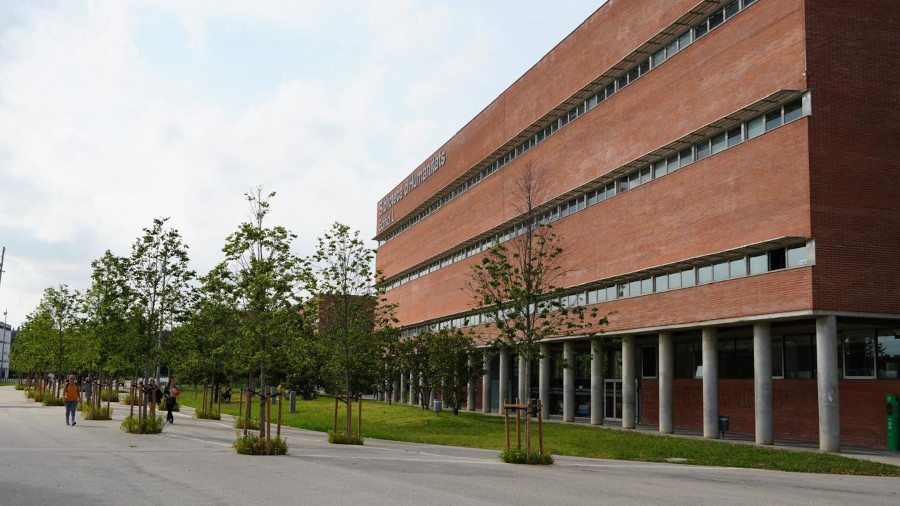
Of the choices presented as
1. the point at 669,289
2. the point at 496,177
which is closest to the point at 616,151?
the point at 669,289

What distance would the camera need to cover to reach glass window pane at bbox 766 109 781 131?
28.6 m

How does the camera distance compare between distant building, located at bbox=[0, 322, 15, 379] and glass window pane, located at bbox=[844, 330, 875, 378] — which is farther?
distant building, located at bbox=[0, 322, 15, 379]

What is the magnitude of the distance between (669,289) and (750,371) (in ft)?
17.1

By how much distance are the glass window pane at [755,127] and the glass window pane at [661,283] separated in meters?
7.31

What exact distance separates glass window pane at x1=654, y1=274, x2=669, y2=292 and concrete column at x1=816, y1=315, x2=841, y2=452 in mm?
8888

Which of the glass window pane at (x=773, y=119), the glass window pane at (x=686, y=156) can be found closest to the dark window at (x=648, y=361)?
the glass window pane at (x=686, y=156)

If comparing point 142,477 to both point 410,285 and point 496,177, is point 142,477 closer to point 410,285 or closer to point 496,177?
point 496,177

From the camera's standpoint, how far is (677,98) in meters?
34.2

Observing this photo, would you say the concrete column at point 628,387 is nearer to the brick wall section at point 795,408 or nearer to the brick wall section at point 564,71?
the brick wall section at point 795,408

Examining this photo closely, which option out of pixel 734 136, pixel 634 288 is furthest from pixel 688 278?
pixel 734 136

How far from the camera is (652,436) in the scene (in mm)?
30875

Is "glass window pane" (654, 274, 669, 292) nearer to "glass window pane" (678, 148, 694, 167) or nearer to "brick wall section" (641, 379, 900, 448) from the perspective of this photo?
"glass window pane" (678, 148, 694, 167)

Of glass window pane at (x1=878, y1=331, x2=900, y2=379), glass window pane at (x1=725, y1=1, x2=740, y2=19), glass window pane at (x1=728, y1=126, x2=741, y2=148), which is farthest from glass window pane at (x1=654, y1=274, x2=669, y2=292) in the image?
glass window pane at (x1=725, y1=1, x2=740, y2=19)

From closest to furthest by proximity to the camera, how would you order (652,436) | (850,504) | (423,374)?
(850,504) < (652,436) < (423,374)
